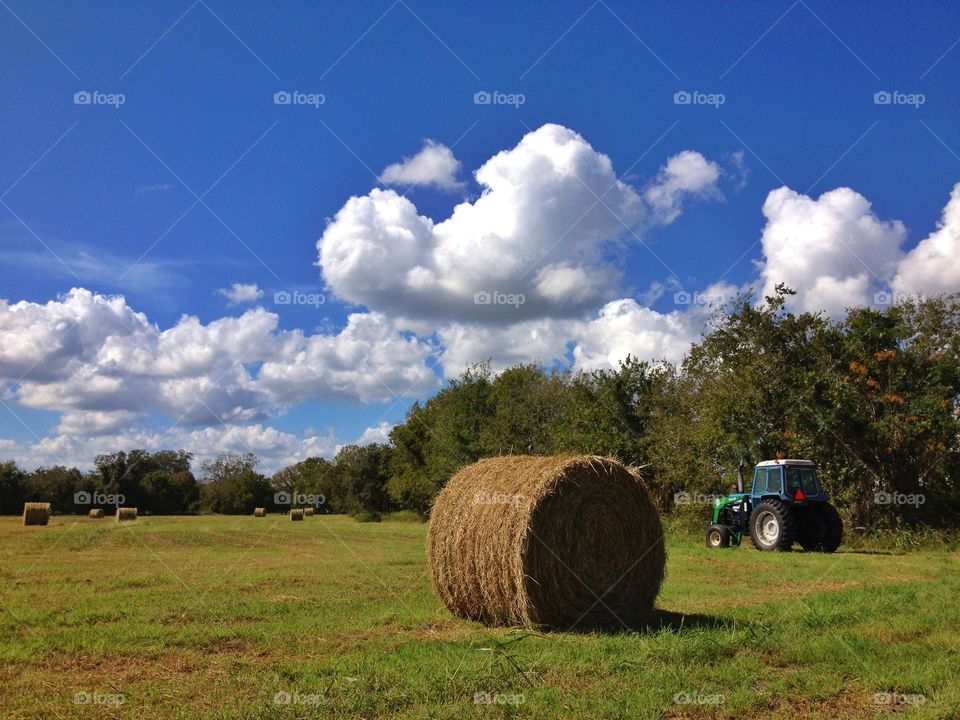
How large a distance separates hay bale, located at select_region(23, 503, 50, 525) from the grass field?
20.4m

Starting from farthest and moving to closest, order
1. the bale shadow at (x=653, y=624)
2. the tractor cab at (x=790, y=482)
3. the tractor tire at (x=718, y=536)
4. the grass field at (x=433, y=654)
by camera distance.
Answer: the tractor tire at (x=718, y=536)
the tractor cab at (x=790, y=482)
the bale shadow at (x=653, y=624)
the grass field at (x=433, y=654)

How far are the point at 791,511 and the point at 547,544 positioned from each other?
13.0 m

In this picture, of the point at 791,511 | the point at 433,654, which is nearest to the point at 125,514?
the point at 791,511

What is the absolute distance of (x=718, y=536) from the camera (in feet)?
69.1

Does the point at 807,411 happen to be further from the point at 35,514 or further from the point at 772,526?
the point at 35,514

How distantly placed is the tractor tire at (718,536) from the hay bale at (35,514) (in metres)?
27.4

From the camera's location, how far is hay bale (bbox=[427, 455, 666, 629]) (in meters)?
8.56

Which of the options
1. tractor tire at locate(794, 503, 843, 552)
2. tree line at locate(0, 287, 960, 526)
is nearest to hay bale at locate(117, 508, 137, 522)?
tree line at locate(0, 287, 960, 526)

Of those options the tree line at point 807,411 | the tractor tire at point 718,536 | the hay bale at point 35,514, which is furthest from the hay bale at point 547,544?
the hay bale at point 35,514

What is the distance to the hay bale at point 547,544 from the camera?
28.1 feet

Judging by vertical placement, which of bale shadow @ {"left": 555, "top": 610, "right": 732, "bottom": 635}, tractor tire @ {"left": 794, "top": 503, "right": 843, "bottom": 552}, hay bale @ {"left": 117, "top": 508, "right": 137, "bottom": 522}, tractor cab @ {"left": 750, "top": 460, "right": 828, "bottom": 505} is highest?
tractor cab @ {"left": 750, "top": 460, "right": 828, "bottom": 505}

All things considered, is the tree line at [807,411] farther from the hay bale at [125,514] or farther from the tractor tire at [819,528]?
the hay bale at [125,514]

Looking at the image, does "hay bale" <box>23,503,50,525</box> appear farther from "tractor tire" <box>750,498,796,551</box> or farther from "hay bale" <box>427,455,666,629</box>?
"tractor tire" <box>750,498,796,551</box>

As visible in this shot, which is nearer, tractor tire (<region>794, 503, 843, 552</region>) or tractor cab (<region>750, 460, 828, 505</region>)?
tractor tire (<region>794, 503, 843, 552</region>)
